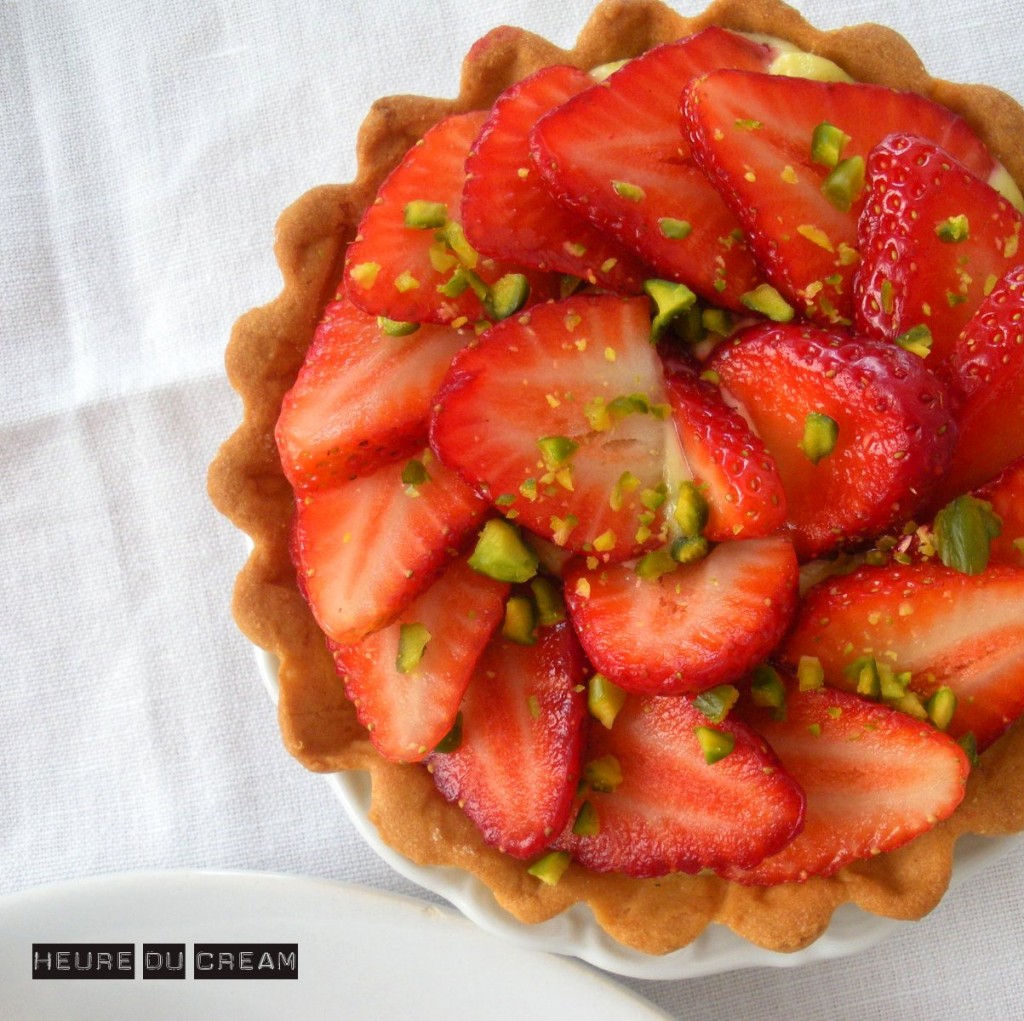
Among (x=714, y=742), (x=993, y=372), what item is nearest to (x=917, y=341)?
(x=993, y=372)

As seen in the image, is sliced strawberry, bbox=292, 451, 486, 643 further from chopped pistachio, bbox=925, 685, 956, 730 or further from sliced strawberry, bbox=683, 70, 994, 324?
chopped pistachio, bbox=925, 685, 956, 730

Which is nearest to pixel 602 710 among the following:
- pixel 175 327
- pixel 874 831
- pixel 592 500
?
pixel 592 500

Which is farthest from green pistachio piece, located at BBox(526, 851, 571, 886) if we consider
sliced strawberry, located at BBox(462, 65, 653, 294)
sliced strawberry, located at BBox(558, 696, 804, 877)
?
sliced strawberry, located at BBox(462, 65, 653, 294)

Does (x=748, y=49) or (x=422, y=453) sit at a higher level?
(x=748, y=49)

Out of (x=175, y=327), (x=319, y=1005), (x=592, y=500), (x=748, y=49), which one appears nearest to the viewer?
(x=592, y=500)

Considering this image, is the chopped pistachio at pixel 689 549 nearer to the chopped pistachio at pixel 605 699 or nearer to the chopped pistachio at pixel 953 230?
the chopped pistachio at pixel 605 699

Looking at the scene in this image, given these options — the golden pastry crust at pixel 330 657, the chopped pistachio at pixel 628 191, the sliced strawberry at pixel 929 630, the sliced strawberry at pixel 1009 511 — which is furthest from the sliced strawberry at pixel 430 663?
the sliced strawberry at pixel 1009 511

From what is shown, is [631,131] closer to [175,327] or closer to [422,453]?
[422,453]
